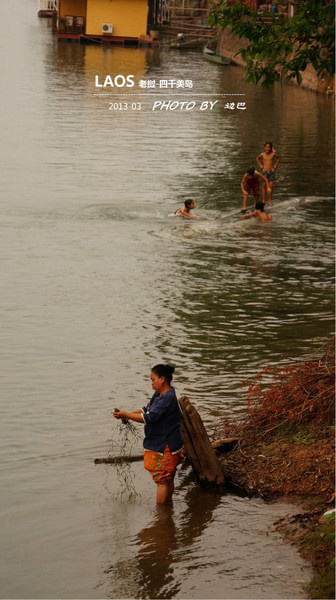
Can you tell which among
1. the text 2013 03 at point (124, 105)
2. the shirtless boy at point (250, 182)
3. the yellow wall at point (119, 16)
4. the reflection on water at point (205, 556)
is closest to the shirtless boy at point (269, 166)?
the shirtless boy at point (250, 182)

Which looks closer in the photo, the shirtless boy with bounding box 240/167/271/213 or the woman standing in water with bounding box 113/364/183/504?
the woman standing in water with bounding box 113/364/183/504

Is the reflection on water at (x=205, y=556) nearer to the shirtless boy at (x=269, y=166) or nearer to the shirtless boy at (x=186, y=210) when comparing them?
the shirtless boy at (x=186, y=210)

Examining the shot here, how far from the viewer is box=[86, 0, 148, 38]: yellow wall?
74281 mm

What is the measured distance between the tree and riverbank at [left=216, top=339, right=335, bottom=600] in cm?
319

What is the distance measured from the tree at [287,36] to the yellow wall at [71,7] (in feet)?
234

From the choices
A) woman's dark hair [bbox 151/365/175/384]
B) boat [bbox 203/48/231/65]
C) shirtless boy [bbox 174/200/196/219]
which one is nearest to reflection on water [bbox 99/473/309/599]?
woman's dark hair [bbox 151/365/175/384]

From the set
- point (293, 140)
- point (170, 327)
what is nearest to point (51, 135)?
point (293, 140)

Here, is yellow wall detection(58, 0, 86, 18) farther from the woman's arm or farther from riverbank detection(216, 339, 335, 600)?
the woman's arm

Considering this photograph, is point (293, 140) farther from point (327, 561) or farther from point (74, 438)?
point (327, 561)

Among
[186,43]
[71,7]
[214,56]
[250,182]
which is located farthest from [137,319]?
[71,7]

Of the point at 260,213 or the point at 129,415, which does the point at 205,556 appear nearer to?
the point at 129,415

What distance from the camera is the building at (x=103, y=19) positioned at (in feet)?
244

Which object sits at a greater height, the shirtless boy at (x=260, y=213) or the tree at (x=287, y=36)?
the tree at (x=287, y=36)

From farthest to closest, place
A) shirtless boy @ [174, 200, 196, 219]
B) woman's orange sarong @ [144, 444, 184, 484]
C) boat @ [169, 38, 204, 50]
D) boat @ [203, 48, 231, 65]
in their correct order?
boat @ [169, 38, 204, 50]
boat @ [203, 48, 231, 65]
shirtless boy @ [174, 200, 196, 219]
woman's orange sarong @ [144, 444, 184, 484]
